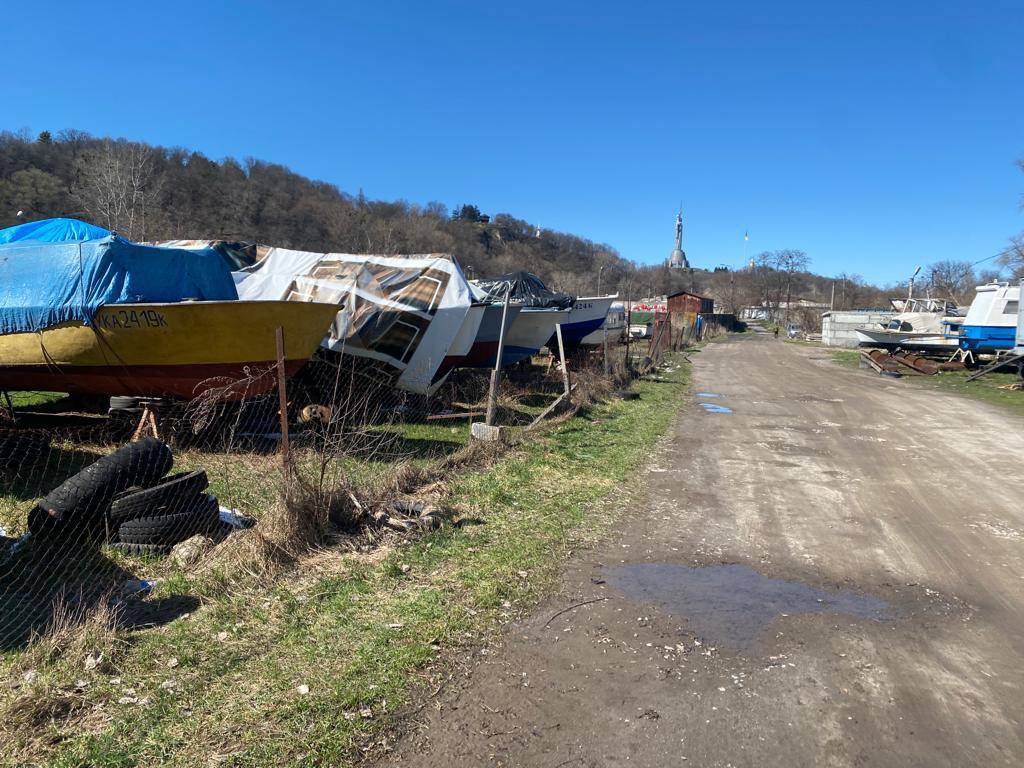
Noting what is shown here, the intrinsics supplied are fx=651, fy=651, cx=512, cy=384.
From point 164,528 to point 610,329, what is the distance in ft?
73.8

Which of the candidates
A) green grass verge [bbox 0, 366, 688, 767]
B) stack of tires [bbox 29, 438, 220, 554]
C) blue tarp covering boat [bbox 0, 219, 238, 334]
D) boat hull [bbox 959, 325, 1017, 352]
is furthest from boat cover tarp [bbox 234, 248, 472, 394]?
boat hull [bbox 959, 325, 1017, 352]

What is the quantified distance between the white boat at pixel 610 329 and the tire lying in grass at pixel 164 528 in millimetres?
17036

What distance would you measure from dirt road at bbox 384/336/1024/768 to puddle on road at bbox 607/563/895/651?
0.05 feet

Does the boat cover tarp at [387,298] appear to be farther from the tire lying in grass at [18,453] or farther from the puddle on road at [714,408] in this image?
the puddle on road at [714,408]

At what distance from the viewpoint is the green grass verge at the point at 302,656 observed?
296cm

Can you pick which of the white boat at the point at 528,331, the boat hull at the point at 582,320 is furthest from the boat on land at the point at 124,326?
the boat hull at the point at 582,320

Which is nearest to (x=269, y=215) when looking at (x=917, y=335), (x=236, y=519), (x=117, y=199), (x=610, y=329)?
(x=117, y=199)

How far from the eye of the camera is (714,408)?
589 inches

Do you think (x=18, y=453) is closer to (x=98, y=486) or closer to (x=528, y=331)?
(x=98, y=486)

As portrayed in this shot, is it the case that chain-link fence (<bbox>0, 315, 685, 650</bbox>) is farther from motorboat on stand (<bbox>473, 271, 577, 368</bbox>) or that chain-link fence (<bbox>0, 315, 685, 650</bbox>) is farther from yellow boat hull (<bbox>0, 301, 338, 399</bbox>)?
motorboat on stand (<bbox>473, 271, 577, 368</bbox>)

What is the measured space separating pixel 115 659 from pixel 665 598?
3508 mm

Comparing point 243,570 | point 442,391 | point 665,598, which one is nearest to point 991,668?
point 665,598

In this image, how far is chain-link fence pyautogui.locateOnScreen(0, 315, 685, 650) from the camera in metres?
4.54

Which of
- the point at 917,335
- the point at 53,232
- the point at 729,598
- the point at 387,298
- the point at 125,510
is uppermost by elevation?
the point at 53,232
